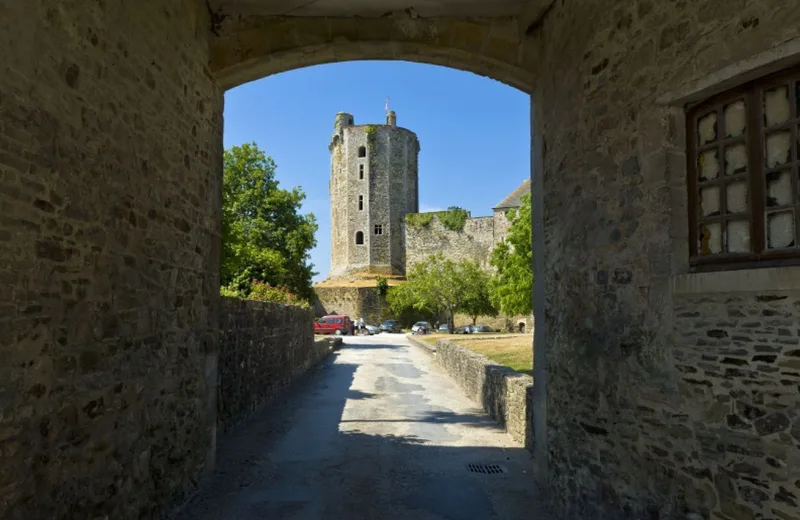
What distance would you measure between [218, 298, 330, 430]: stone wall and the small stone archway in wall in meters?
3.62

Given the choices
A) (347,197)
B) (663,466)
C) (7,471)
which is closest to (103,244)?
(7,471)

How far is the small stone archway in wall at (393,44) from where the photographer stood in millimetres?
6922

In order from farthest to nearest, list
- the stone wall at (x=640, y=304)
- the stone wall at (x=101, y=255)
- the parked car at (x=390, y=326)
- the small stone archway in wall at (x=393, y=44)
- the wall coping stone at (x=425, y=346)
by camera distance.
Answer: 1. the parked car at (x=390, y=326)
2. the wall coping stone at (x=425, y=346)
3. the small stone archway in wall at (x=393, y=44)
4. the stone wall at (x=640, y=304)
5. the stone wall at (x=101, y=255)

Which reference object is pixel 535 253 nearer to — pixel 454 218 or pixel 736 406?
pixel 736 406

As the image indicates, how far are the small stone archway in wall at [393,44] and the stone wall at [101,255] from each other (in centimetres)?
43

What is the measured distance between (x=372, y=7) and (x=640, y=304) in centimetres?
455

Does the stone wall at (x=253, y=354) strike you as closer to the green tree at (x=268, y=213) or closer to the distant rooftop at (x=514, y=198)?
the green tree at (x=268, y=213)

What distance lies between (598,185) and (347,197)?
5222 centimetres

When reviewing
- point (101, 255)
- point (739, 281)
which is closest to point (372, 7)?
point (101, 255)

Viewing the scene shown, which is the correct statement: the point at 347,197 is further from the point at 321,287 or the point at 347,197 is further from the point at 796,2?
the point at 796,2

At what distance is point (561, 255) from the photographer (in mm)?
6039

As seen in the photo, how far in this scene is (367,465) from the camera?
729cm

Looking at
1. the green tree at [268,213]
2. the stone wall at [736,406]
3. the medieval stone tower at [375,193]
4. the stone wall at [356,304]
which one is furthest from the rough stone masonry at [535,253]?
the medieval stone tower at [375,193]

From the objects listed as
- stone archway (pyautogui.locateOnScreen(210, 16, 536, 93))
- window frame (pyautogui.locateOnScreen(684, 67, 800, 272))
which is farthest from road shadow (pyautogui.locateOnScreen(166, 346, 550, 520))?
stone archway (pyautogui.locateOnScreen(210, 16, 536, 93))
